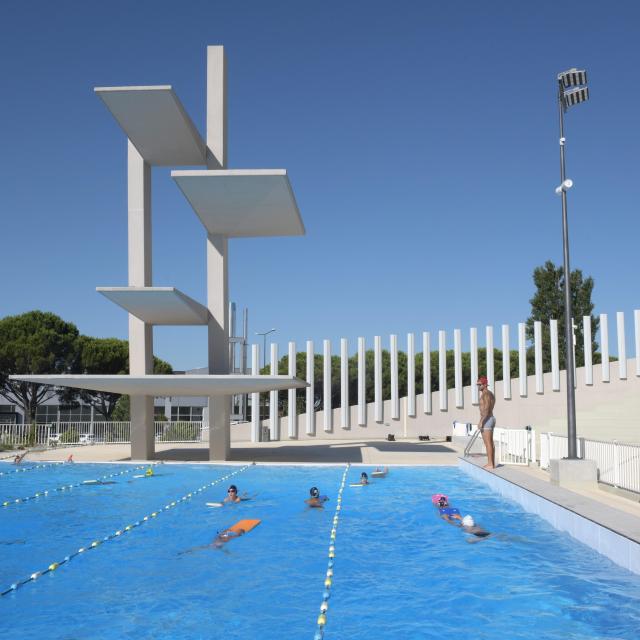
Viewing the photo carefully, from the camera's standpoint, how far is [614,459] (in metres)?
11.1

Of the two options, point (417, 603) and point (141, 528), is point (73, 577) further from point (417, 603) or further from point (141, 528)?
point (417, 603)

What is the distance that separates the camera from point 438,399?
29.3 metres

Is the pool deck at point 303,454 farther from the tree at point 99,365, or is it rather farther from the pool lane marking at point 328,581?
the tree at point 99,365

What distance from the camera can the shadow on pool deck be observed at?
1917 centimetres

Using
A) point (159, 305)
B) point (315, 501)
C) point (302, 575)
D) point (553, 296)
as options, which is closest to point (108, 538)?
point (302, 575)

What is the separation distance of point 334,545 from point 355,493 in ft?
15.2

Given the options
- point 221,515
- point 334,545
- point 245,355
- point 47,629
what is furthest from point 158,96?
point 245,355

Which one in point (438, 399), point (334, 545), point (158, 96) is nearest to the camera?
point (334, 545)

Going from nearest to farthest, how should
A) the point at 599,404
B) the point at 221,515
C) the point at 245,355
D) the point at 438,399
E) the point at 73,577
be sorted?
the point at 73,577 → the point at 221,515 → the point at 599,404 → the point at 438,399 → the point at 245,355

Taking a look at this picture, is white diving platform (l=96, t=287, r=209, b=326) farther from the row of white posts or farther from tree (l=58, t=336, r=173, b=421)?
tree (l=58, t=336, r=173, b=421)

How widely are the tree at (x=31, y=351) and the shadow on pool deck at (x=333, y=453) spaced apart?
20.6 m

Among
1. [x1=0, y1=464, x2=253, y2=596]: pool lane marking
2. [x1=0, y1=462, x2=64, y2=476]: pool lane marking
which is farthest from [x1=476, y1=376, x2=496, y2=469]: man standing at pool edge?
[x1=0, y1=462, x2=64, y2=476]: pool lane marking

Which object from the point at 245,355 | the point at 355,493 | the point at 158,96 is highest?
the point at 158,96

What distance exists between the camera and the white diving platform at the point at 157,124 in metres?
15.9
